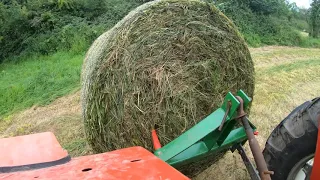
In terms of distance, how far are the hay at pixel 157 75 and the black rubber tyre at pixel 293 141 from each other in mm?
908

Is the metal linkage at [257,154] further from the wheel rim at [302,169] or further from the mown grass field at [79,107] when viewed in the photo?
the mown grass field at [79,107]

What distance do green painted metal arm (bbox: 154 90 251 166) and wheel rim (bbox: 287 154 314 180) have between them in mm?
382

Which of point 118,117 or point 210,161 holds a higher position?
point 118,117

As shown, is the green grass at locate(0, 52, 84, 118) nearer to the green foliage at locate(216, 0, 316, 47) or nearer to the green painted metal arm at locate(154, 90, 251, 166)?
the green painted metal arm at locate(154, 90, 251, 166)

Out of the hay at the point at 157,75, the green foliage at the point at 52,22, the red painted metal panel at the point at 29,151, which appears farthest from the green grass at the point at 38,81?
the red painted metal panel at the point at 29,151

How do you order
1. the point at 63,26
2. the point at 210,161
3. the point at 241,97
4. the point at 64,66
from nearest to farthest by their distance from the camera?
1. the point at 241,97
2. the point at 210,161
3. the point at 64,66
4. the point at 63,26

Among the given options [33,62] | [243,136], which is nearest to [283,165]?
[243,136]

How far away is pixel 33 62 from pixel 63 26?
1.85m

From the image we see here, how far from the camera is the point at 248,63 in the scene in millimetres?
3742

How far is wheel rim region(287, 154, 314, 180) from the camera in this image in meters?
2.52

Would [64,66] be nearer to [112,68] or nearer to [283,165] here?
[112,68]

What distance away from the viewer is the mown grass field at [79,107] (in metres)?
4.40

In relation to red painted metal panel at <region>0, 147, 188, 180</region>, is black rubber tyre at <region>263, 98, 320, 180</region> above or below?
below

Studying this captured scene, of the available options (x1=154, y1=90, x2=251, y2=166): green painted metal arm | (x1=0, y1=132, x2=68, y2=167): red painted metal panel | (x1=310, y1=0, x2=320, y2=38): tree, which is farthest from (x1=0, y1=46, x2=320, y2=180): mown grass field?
(x1=310, y1=0, x2=320, y2=38): tree
